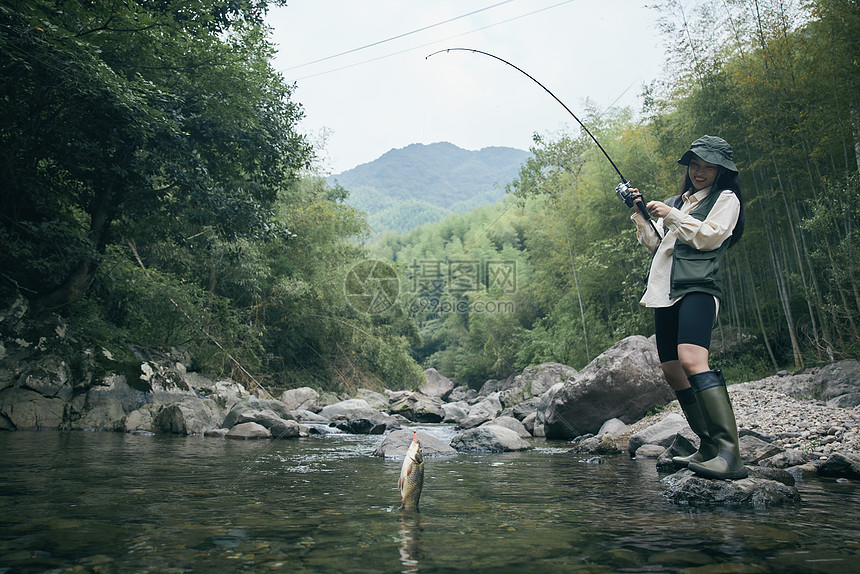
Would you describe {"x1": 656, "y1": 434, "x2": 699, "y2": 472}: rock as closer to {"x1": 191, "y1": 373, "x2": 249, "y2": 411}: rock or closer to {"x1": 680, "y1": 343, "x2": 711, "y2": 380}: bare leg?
{"x1": 680, "y1": 343, "x2": 711, "y2": 380}: bare leg

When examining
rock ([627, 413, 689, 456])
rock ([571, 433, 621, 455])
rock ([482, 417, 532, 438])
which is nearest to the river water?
rock ([627, 413, 689, 456])

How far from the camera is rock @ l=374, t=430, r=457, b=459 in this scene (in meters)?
6.28

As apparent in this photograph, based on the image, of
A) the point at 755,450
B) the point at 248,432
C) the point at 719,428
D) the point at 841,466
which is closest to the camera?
the point at 719,428

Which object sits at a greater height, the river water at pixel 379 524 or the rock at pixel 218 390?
the rock at pixel 218 390

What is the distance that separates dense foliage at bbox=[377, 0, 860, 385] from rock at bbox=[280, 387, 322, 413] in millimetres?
8594

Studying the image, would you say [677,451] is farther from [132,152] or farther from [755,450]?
[132,152]

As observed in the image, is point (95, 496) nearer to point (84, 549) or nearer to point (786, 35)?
point (84, 549)

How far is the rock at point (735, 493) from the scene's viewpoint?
3.04 meters

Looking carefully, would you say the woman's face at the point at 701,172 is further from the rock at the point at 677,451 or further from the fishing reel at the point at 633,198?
the rock at the point at 677,451

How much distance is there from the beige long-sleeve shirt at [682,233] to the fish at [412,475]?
1595mm

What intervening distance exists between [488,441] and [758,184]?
754 centimetres

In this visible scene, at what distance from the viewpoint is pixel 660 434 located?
22.3ft

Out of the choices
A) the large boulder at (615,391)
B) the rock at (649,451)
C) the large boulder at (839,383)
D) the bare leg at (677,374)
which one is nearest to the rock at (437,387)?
the large boulder at (615,391)
